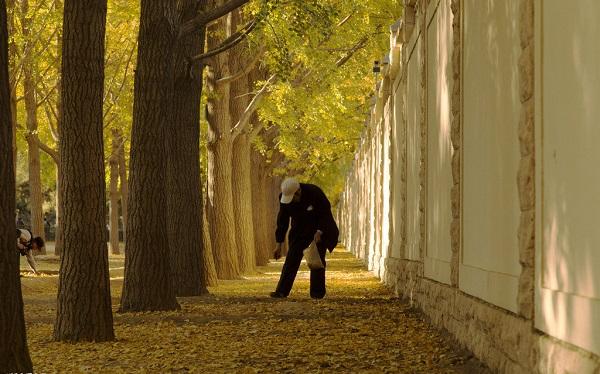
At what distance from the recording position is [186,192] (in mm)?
19078

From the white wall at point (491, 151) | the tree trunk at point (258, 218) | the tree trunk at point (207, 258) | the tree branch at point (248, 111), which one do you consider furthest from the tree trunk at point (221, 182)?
the white wall at point (491, 151)

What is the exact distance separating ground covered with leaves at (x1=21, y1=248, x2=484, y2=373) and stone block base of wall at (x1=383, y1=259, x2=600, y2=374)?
0.21 meters

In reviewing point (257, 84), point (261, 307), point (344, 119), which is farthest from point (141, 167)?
point (344, 119)

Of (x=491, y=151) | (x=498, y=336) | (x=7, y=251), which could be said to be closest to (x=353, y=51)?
(x=491, y=151)

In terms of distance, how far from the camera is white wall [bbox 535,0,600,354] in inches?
218

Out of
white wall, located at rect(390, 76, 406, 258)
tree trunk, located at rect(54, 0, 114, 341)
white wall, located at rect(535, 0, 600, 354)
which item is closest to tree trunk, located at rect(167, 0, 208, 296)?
white wall, located at rect(390, 76, 406, 258)

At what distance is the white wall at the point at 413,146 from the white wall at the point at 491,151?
5051 millimetres

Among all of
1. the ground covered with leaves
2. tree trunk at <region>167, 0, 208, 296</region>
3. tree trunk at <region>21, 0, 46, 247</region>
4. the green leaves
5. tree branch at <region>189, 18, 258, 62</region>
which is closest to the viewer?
the ground covered with leaves

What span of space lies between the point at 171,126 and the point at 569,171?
12503 mm

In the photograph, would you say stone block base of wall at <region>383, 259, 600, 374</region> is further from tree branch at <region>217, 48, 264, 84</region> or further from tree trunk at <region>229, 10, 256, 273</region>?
tree trunk at <region>229, 10, 256, 273</region>

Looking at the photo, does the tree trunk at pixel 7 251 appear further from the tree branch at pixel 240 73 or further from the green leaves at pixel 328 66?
the tree branch at pixel 240 73

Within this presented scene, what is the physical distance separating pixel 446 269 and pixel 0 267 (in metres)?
5.11

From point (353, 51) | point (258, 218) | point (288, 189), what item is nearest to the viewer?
point (288, 189)

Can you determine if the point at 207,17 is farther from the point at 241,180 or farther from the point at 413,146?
the point at 241,180
